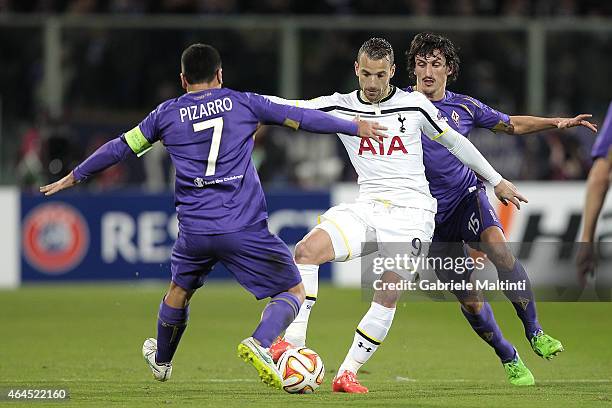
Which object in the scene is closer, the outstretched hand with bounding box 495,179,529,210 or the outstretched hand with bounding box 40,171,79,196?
the outstretched hand with bounding box 40,171,79,196

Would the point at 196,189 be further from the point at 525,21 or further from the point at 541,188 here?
the point at 525,21

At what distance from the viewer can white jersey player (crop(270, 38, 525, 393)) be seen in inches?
324

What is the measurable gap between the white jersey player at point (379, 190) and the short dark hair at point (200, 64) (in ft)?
2.35

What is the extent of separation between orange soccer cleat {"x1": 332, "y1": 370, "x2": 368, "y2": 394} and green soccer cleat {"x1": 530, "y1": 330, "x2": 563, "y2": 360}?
54.4 inches

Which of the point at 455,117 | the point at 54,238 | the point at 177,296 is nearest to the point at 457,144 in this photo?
the point at 455,117

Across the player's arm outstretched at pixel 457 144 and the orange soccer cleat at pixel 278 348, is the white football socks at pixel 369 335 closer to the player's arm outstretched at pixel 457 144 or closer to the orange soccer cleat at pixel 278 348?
the orange soccer cleat at pixel 278 348

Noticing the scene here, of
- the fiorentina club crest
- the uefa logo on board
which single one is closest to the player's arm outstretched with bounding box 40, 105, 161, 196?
the fiorentina club crest

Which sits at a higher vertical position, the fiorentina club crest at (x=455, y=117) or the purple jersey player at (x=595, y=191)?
the fiorentina club crest at (x=455, y=117)

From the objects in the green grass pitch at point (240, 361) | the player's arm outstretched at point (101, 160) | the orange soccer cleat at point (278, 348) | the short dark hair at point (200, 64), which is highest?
the short dark hair at point (200, 64)

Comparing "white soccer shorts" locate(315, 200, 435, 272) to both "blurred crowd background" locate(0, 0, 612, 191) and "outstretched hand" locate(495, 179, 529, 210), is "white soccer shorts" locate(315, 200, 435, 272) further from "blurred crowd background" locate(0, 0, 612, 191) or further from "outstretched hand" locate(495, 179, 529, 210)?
"blurred crowd background" locate(0, 0, 612, 191)

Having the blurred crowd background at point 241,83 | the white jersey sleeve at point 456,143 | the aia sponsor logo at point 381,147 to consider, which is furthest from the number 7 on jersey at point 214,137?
the blurred crowd background at point 241,83

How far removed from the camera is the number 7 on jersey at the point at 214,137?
751 cm

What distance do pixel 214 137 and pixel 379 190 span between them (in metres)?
1.47

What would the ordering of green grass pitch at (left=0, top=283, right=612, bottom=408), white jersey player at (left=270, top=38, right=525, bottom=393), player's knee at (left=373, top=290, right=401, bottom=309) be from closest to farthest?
1. green grass pitch at (left=0, top=283, right=612, bottom=408)
2. white jersey player at (left=270, top=38, right=525, bottom=393)
3. player's knee at (left=373, top=290, right=401, bottom=309)
